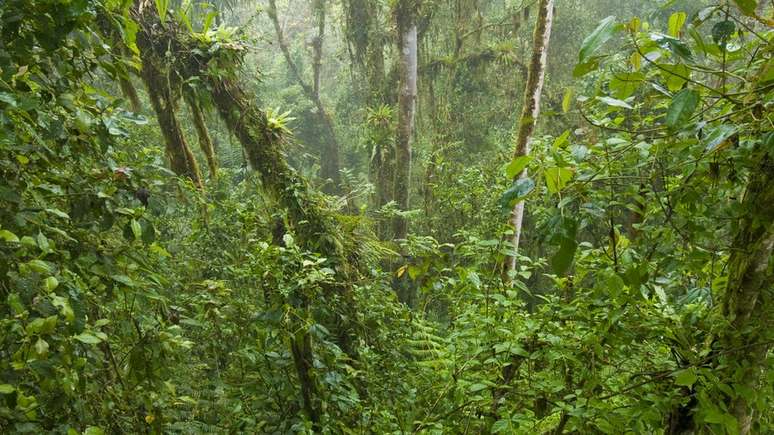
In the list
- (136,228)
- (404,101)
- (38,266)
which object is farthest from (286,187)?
(404,101)

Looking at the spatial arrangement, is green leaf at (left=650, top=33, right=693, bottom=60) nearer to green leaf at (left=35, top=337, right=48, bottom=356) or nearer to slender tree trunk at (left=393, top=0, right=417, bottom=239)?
green leaf at (left=35, top=337, right=48, bottom=356)

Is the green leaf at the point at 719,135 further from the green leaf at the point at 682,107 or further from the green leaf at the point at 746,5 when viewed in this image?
the green leaf at the point at 746,5

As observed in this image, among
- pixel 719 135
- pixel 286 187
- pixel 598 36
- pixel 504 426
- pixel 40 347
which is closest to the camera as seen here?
pixel 598 36

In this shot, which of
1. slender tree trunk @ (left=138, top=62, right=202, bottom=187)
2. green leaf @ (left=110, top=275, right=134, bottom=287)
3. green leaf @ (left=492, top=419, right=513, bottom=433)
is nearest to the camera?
green leaf @ (left=110, top=275, right=134, bottom=287)

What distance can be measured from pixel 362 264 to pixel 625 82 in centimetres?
287

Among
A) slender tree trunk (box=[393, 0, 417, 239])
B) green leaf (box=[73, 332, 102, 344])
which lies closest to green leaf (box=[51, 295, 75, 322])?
green leaf (box=[73, 332, 102, 344])

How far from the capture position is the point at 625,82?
121cm

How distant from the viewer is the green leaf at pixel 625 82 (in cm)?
118

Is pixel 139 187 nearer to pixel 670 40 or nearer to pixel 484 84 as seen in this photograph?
pixel 670 40

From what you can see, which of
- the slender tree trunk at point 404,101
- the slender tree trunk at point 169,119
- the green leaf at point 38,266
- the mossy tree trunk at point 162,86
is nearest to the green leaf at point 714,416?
the green leaf at point 38,266

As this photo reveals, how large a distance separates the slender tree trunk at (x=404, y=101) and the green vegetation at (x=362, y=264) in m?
2.95

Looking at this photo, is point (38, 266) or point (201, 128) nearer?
point (38, 266)

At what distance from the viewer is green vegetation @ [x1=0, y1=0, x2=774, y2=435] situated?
1.35 meters

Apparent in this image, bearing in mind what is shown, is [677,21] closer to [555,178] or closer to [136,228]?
[555,178]
